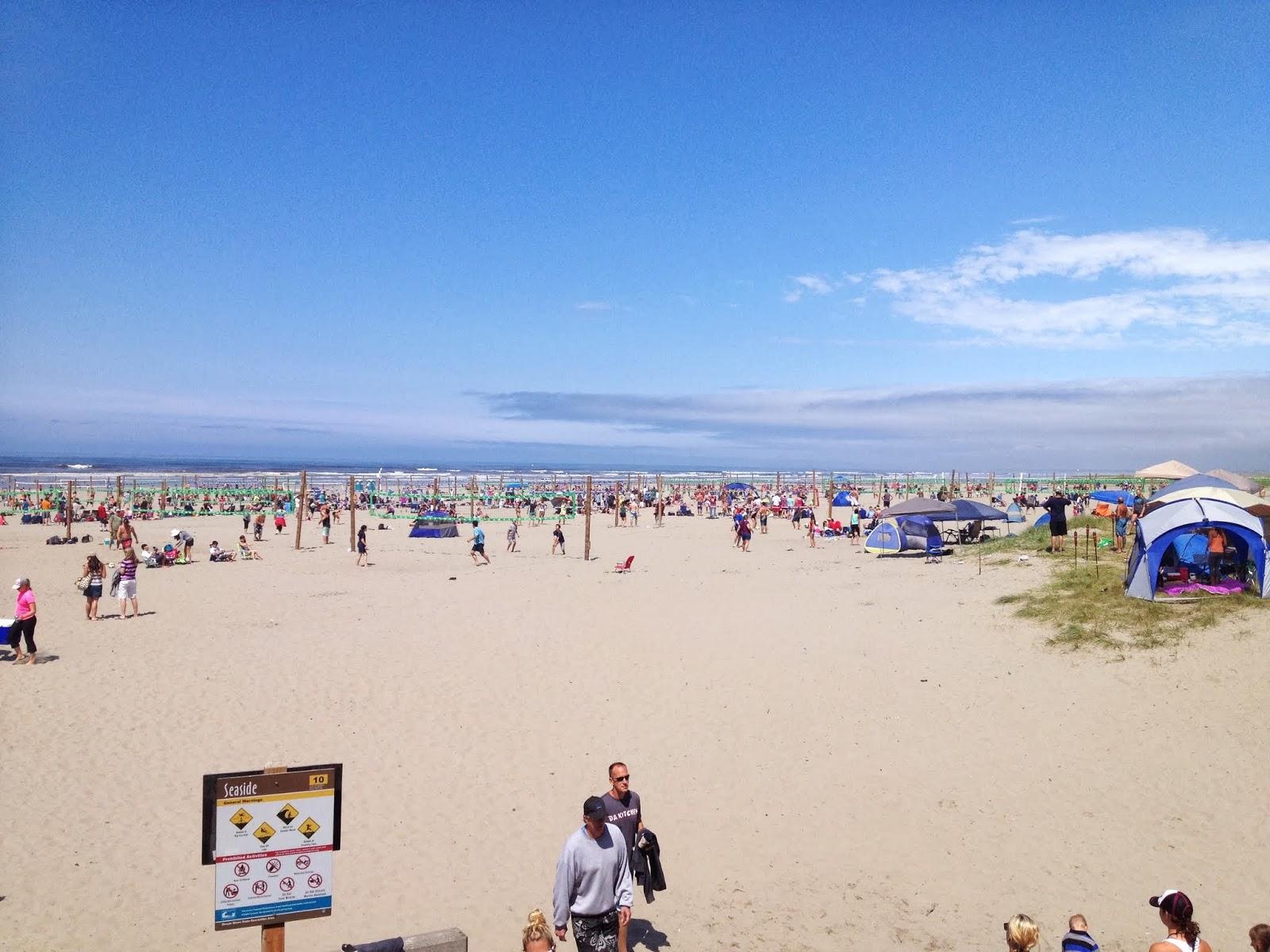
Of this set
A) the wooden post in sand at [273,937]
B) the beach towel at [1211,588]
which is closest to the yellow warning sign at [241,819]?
the wooden post in sand at [273,937]

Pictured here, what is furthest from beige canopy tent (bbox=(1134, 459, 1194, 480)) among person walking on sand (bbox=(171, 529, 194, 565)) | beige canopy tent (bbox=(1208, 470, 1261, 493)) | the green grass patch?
person walking on sand (bbox=(171, 529, 194, 565))

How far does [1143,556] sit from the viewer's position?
14977 mm

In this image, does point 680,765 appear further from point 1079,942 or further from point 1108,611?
point 1108,611

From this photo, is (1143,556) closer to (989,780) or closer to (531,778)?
(989,780)

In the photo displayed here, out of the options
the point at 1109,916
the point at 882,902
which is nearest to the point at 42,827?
the point at 882,902

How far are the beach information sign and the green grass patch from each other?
1280 centimetres

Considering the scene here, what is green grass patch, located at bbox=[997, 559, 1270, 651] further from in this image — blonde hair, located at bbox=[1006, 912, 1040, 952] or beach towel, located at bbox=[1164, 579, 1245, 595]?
blonde hair, located at bbox=[1006, 912, 1040, 952]

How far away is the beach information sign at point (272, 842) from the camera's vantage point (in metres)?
3.58

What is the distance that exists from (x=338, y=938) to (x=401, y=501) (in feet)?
166

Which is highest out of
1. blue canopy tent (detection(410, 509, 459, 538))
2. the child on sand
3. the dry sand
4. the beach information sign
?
the beach information sign

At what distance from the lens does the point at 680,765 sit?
9.70 meters

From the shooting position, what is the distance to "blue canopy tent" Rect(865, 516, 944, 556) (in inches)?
1051

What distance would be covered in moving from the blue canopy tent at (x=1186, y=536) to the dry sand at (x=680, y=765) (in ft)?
6.28

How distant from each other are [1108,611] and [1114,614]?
8.0 inches
